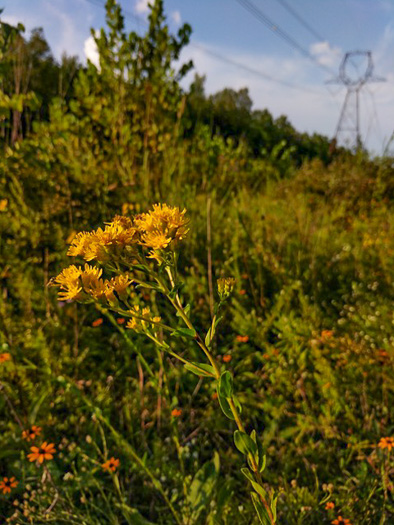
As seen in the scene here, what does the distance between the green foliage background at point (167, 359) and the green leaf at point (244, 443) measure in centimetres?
63

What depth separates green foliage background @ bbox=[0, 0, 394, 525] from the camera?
5.04ft

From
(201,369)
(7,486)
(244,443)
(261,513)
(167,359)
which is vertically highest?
(201,369)

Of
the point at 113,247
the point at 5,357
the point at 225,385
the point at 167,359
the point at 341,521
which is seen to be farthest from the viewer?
the point at 167,359

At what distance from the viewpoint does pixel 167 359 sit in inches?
79.3

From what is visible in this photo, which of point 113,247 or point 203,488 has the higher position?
point 113,247

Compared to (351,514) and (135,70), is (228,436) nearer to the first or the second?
(351,514)

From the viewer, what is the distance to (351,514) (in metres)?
1.41

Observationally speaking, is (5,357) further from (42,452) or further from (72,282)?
(72,282)

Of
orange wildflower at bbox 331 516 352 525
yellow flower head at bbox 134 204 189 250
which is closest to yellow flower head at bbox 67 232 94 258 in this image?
yellow flower head at bbox 134 204 189 250

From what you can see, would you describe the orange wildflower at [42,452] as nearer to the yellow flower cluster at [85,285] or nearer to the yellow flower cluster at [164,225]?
the yellow flower cluster at [85,285]

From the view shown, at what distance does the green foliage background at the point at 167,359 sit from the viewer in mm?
1536

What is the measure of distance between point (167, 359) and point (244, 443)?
127 centimetres

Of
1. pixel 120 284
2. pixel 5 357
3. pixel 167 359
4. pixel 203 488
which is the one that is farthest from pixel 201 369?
pixel 5 357

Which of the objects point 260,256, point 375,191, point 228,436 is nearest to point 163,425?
point 228,436
